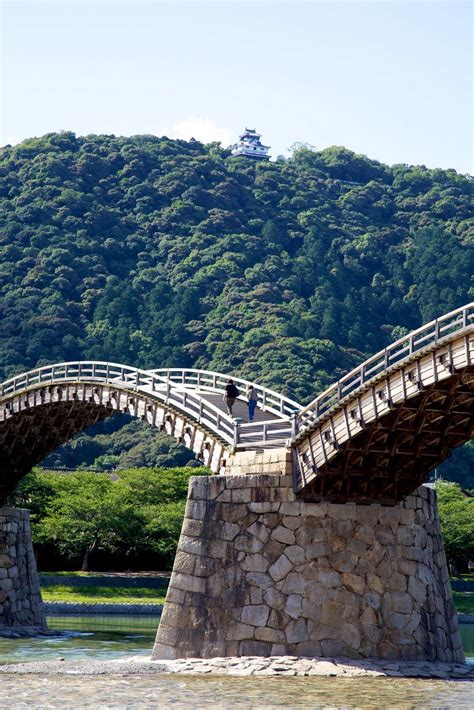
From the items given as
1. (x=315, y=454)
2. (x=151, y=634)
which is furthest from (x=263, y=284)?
(x=315, y=454)

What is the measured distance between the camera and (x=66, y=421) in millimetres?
47375

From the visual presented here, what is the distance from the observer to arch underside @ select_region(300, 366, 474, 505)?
29219 millimetres

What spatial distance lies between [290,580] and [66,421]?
18732 mm

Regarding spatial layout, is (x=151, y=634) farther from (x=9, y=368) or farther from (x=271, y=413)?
(x=9, y=368)

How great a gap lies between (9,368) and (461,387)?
81.6 meters

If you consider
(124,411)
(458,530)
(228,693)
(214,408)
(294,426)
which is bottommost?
(228,693)

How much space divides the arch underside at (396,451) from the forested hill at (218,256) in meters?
69.1

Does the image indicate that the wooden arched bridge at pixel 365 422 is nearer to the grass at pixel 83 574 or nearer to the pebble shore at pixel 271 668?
the pebble shore at pixel 271 668

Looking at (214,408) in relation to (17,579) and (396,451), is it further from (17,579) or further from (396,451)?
(17,579)

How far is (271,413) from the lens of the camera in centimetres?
3812

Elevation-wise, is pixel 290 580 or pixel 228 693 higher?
pixel 290 580

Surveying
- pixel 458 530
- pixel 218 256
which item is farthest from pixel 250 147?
pixel 458 530

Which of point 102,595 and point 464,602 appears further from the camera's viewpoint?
point 464,602

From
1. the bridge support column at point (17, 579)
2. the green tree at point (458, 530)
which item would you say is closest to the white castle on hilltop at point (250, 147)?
the green tree at point (458, 530)
